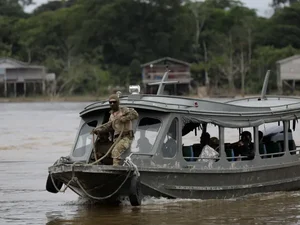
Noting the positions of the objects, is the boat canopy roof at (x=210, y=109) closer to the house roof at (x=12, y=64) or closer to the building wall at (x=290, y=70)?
the building wall at (x=290, y=70)

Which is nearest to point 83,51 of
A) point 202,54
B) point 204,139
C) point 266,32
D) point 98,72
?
point 98,72

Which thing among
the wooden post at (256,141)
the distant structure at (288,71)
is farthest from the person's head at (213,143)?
the distant structure at (288,71)

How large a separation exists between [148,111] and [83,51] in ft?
229

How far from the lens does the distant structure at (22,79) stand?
78.0 metres

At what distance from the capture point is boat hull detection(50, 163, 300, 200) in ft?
48.0

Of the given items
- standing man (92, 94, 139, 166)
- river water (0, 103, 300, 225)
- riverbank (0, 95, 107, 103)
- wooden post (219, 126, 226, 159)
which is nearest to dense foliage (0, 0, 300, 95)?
Result: riverbank (0, 95, 107, 103)

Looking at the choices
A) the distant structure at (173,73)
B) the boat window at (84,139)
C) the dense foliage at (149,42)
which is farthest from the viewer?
the dense foliage at (149,42)

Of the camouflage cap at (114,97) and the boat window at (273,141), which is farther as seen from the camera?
the boat window at (273,141)

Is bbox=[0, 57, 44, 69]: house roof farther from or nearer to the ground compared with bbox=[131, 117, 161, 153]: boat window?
farther from the ground

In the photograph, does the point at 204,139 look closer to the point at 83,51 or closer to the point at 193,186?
the point at 193,186

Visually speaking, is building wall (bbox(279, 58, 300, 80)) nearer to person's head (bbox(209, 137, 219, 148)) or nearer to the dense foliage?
the dense foliage

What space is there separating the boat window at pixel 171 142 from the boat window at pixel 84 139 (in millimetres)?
1312

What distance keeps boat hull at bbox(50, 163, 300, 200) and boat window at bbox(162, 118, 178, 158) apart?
1.06ft

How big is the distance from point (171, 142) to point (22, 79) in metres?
65.7
